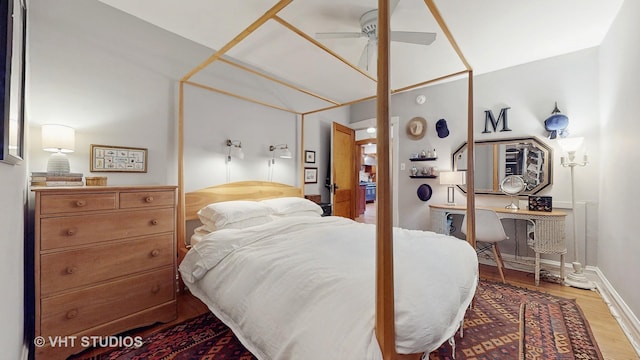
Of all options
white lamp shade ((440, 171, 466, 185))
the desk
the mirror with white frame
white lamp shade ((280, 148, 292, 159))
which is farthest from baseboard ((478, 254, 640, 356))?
white lamp shade ((280, 148, 292, 159))

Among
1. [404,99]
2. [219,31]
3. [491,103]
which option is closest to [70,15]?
[219,31]

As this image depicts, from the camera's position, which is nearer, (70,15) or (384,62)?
(384,62)

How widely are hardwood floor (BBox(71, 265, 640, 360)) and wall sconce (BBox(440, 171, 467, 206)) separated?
3.47ft

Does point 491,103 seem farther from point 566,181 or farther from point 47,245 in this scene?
point 47,245

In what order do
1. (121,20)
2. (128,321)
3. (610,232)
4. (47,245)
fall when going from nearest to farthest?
(47,245)
(128,321)
(121,20)
(610,232)

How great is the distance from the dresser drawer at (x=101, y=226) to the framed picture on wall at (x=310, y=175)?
2.13m

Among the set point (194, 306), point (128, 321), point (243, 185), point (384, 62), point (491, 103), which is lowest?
point (194, 306)

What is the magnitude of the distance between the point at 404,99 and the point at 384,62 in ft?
11.5

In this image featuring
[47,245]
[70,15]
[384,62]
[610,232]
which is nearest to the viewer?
[384,62]

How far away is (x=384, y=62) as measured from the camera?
0.98m

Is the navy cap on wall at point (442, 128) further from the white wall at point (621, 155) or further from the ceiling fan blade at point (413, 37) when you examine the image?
the ceiling fan blade at point (413, 37)

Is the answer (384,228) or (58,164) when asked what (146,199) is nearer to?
(58,164)

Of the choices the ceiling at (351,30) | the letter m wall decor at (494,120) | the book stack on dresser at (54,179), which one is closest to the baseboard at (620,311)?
the letter m wall decor at (494,120)

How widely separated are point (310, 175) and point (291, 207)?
1206mm
